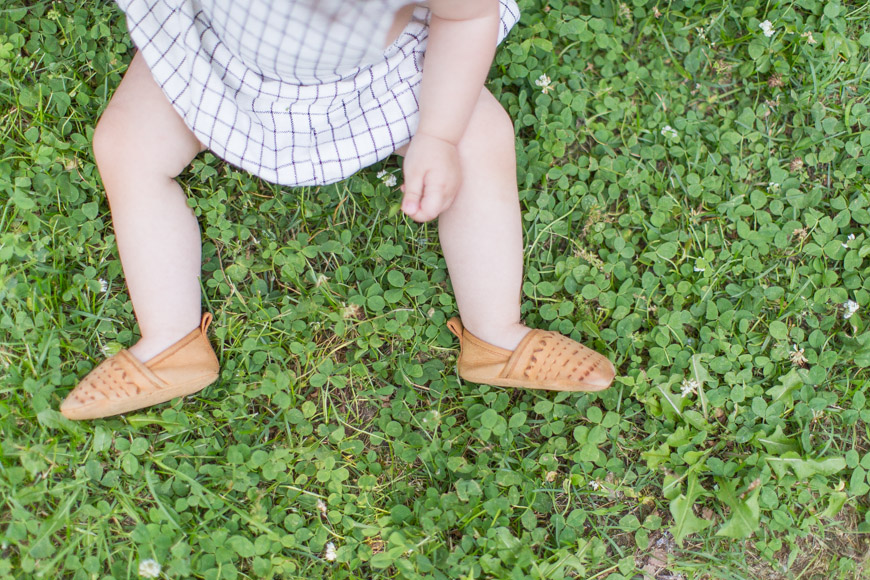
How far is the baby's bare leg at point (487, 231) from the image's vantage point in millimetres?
1873

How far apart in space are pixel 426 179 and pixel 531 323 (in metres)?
0.70

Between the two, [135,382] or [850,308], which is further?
[850,308]

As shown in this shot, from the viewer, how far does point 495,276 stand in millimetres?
1942

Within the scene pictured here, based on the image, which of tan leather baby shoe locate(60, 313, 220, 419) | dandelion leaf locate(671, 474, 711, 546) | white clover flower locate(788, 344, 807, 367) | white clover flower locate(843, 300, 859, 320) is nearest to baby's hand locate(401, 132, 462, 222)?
tan leather baby shoe locate(60, 313, 220, 419)

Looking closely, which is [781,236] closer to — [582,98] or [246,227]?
[582,98]

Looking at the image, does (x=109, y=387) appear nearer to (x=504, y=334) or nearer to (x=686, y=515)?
(x=504, y=334)

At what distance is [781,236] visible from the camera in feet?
7.27

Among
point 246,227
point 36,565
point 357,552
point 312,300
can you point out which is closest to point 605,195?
point 312,300

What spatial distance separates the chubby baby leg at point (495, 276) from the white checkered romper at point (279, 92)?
0.74 feet

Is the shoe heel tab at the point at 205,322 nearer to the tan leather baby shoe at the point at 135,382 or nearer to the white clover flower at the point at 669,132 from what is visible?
the tan leather baby shoe at the point at 135,382

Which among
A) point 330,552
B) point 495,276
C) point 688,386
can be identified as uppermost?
point 495,276

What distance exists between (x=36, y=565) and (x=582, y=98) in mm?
2167

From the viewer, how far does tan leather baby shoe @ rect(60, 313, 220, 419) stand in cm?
187

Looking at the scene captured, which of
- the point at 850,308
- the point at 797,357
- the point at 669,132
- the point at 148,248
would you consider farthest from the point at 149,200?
the point at 850,308
